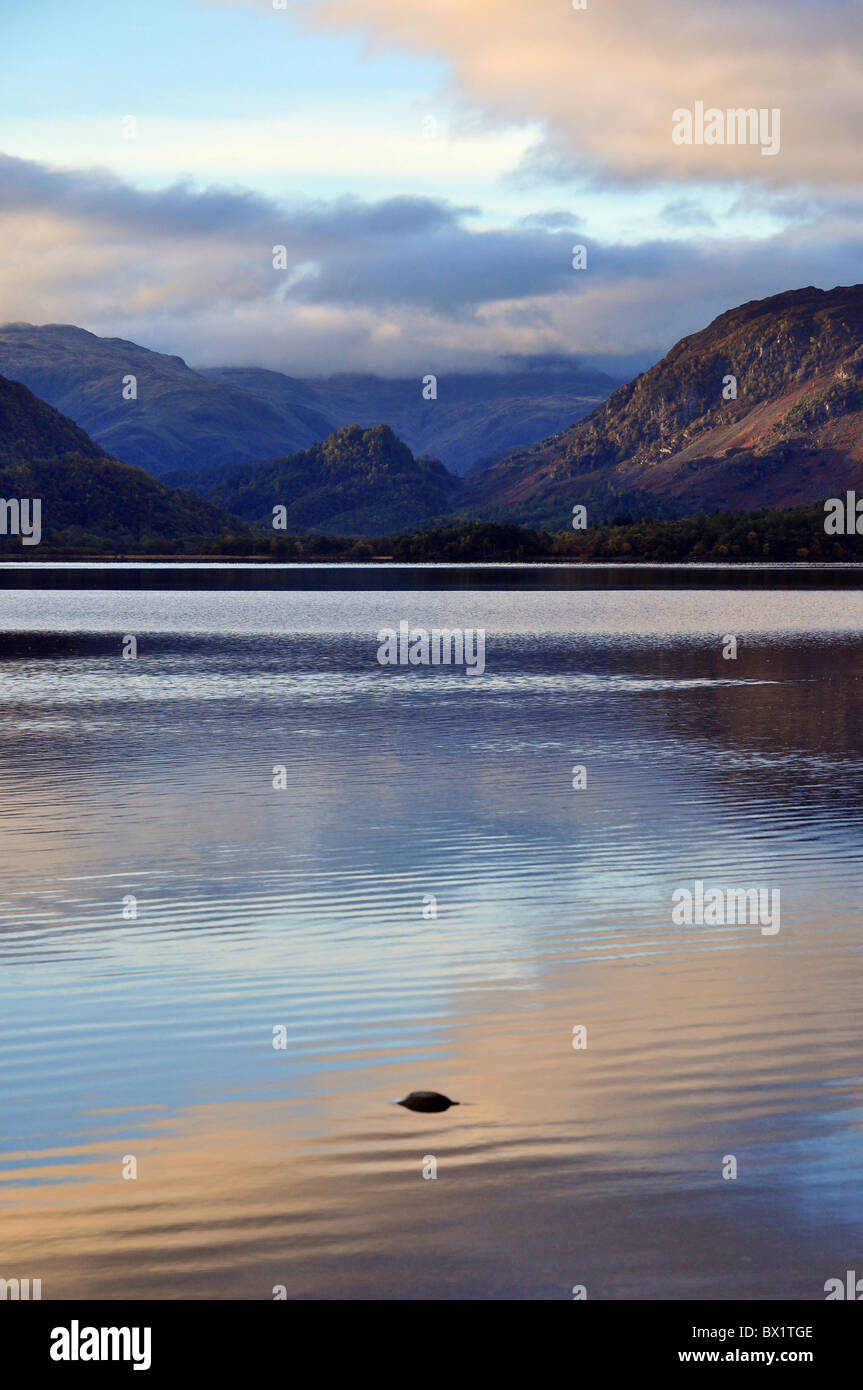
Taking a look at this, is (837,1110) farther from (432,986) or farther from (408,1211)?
(432,986)

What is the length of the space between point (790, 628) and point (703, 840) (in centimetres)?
8994

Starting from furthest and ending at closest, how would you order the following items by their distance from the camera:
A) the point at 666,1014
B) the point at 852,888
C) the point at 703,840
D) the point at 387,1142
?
the point at 703,840 → the point at 852,888 → the point at 666,1014 → the point at 387,1142

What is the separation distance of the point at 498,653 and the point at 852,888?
6561 cm

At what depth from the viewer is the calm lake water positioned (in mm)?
11781

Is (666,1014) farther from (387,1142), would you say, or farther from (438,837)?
(438,837)

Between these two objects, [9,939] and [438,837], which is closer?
[9,939]

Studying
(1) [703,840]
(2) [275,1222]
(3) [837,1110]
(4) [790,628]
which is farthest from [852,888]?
(4) [790,628]

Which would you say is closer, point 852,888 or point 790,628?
point 852,888

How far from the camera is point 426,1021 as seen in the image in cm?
1755

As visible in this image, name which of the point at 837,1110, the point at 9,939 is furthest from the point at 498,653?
the point at 837,1110

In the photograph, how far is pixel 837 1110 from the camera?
14461 mm

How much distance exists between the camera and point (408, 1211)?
12.2 m

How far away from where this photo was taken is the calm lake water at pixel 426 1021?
11.8m
